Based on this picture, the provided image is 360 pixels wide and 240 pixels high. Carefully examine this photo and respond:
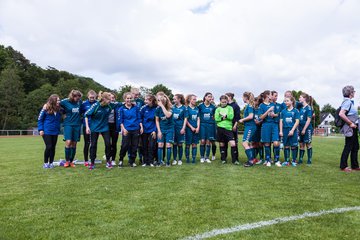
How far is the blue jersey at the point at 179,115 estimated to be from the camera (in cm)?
942

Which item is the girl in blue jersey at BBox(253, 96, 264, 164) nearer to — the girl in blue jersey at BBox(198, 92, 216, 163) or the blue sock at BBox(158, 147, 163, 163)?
the girl in blue jersey at BBox(198, 92, 216, 163)

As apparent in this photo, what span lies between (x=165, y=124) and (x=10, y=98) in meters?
63.9

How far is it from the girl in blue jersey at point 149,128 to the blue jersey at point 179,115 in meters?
0.67

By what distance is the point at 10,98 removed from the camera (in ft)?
206

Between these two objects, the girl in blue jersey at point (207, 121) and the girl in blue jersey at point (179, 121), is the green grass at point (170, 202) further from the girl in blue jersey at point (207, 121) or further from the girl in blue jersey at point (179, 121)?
the girl in blue jersey at point (207, 121)

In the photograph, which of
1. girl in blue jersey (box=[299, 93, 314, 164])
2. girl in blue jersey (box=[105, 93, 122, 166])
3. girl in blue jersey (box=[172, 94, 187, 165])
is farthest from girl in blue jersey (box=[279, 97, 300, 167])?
girl in blue jersey (box=[105, 93, 122, 166])

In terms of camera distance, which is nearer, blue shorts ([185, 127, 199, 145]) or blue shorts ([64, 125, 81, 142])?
blue shorts ([64, 125, 81, 142])

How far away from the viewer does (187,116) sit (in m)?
9.57

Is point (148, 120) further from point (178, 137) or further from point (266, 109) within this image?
point (266, 109)

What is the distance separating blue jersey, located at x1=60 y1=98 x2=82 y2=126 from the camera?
907 cm

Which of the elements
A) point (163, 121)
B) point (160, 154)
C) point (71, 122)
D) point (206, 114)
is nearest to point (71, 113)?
point (71, 122)

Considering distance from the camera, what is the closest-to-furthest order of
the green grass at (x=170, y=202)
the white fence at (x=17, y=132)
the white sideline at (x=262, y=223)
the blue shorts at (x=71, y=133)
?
1. the white sideline at (x=262, y=223)
2. the green grass at (x=170, y=202)
3. the blue shorts at (x=71, y=133)
4. the white fence at (x=17, y=132)

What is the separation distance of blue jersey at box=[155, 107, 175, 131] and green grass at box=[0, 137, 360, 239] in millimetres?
1555

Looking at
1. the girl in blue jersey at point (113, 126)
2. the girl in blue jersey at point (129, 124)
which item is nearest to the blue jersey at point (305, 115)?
the girl in blue jersey at point (129, 124)
